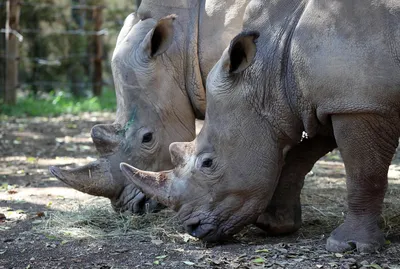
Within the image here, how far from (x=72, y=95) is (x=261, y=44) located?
14.0m

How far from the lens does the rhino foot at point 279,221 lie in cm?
613

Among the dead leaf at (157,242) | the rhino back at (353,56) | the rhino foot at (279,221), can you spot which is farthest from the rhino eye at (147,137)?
the rhino back at (353,56)

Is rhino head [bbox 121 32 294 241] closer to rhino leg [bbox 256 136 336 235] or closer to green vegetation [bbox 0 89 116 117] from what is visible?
rhino leg [bbox 256 136 336 235]

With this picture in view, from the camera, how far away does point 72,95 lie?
1928 centimetres

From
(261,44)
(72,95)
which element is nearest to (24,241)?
(261,44)

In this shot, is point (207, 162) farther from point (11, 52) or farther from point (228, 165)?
point (11, 52)

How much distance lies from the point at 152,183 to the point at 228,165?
618mm

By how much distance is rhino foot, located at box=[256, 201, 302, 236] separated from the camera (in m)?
6.13

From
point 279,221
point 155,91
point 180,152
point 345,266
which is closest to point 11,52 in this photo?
point 155,91

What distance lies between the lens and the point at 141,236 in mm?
6199

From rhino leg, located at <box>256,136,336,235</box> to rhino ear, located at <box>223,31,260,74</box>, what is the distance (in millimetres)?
992

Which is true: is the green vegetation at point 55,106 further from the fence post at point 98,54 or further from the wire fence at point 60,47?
the wire fence at point 60,47

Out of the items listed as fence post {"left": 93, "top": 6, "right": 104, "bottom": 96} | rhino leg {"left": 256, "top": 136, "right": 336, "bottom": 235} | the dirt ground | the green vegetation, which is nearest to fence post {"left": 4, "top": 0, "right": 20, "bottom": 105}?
the green vegetation

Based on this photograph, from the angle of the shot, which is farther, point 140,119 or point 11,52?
point 11,52
